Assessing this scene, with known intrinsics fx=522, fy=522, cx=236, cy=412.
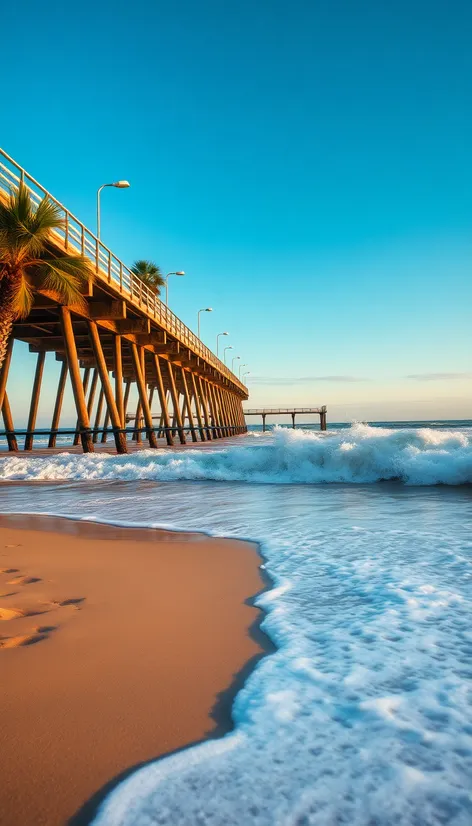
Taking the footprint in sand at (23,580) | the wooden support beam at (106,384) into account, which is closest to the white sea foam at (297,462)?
the wooden support beam at (106,384)

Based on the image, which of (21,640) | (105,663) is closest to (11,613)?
(21,640)

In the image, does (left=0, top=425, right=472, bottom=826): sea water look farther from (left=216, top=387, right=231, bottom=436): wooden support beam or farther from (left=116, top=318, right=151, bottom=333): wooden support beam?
(left=216, top=387, right=231, bottom=436): wooden support beam

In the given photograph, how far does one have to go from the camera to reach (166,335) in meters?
25.5

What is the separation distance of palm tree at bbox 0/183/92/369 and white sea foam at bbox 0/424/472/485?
11.2 ft

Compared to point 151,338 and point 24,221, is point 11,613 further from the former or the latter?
point 151,338

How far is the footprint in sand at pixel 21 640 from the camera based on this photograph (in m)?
2.46

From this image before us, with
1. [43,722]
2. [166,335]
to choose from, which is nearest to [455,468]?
[43,722]

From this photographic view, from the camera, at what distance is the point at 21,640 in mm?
2529

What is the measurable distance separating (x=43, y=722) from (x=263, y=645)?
1.07m

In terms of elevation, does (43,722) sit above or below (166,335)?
below

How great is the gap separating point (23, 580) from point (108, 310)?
16.0m

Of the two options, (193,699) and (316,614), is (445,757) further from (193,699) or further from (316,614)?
(316,614)

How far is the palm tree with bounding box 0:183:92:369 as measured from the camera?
10.8 meters

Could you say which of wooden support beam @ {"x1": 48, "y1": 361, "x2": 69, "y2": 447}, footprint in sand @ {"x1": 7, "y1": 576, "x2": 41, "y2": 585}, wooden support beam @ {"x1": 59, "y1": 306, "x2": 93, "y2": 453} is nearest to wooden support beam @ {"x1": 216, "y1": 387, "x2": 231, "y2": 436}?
wooden support beam @ {"x1": 48, "y1": 361, "x2": 69, "y2": 447}
